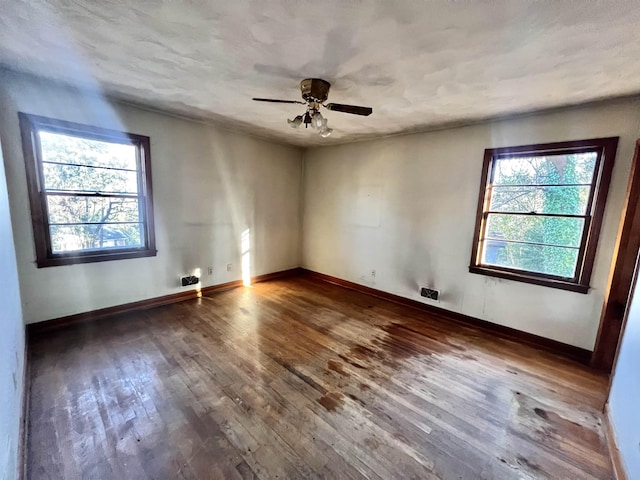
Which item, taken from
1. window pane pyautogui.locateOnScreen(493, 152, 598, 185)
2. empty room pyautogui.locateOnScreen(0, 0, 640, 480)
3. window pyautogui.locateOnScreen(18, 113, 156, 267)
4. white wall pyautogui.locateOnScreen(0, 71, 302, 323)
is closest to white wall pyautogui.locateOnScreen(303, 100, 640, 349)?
empty room pyautogui.locateOnScreen(0, 0, 640, 480)

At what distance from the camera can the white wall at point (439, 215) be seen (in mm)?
2539

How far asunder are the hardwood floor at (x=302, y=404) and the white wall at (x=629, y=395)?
0.17 m

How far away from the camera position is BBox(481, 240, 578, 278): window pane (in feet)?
8.94

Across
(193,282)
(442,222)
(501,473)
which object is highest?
(442,222)

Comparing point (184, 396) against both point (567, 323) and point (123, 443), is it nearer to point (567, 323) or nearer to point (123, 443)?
point (123, 443)

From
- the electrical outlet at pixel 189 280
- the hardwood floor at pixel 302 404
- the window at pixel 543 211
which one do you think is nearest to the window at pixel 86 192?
the electrical outlet at pixel 189 280

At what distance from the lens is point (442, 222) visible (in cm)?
350

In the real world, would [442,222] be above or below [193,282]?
above

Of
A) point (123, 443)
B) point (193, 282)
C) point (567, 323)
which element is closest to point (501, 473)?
point (567, 323)

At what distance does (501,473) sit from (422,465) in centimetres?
43

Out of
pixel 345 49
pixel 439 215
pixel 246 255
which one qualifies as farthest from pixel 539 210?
pixel 246 255

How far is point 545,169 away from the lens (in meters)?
2.79

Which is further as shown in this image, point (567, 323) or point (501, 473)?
point (567, 323)

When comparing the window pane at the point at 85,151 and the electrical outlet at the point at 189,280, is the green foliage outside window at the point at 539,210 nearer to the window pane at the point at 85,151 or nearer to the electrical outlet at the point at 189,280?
the electrical outlet at the point at 189,280
